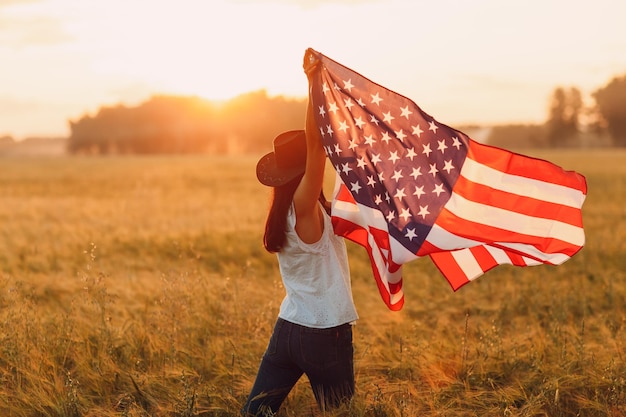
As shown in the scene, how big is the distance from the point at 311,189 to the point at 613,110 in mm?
104037

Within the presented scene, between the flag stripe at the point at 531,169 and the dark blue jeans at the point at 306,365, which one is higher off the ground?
the flag stripe at the point at 531,169

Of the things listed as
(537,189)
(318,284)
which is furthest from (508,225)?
(318,284)

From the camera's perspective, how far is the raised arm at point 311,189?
3.77 metres

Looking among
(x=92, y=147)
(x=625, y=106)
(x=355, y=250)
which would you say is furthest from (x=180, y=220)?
(x=625, y=106)

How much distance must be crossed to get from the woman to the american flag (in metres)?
0.20

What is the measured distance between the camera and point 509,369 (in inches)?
220

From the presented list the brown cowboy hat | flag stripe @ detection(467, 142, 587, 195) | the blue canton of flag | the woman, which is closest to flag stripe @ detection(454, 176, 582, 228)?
flag stripe @ detection(467, 142, 587, 195)

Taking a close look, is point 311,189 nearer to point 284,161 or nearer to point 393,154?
point 284,161

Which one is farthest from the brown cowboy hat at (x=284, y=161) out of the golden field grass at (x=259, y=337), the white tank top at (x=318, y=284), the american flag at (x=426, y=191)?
the golden field grass at (x=259, y=337)

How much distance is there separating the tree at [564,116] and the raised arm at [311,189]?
10214cm

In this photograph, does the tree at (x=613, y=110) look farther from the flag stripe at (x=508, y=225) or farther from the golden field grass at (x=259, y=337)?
the flag stripe at (x=508, y=225)

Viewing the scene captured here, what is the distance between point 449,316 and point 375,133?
4135 mm

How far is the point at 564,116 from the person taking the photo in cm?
10112

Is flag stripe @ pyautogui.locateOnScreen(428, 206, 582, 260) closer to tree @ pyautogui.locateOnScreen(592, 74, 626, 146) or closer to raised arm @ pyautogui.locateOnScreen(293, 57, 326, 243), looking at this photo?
raised arm @ pyautogui.locateOnScreen(293, 57, 326, 243)
